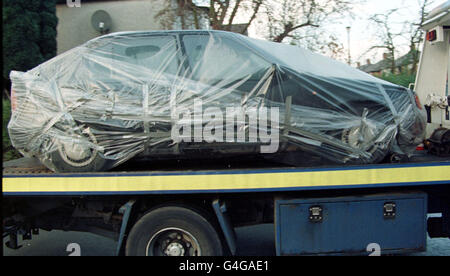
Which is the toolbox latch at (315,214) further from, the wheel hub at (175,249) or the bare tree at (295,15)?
the bare tree at (295,15)

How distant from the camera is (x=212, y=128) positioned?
342 centimetres

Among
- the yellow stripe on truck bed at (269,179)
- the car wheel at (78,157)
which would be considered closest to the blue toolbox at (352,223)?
the yellow stripe on truck bed at (269,179)

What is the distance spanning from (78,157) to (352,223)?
2.58 m

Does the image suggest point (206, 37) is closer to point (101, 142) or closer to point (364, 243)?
point (101, 142)

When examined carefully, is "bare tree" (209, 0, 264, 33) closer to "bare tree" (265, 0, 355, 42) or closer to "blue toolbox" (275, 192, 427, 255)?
"bare tree" (265, 0, 355, 42)

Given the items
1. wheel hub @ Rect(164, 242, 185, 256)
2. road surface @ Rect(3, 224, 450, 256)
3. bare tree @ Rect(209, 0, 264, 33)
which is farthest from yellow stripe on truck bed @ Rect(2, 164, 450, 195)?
bare tree @ Rect(209, 0, 264, 33)

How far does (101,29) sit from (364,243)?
33.0ft

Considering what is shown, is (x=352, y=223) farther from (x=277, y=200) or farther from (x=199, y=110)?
(x=199, y=110)

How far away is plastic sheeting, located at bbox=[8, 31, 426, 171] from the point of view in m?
3.45

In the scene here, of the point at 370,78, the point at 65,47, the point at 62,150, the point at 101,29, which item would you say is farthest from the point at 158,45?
the point at 65,47
